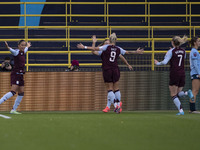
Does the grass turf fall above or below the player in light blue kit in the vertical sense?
below

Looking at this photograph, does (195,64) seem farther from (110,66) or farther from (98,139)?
(98,139)

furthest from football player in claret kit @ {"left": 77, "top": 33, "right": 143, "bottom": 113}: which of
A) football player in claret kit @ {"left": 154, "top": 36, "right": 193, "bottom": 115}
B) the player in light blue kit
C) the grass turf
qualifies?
the grass turf

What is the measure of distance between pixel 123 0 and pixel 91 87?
27.7 feet

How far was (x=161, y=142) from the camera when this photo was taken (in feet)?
15.5

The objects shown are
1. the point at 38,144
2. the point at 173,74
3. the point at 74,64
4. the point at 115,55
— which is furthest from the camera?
the point at 74,64

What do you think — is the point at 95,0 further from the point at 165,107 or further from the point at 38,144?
the point at 38,144

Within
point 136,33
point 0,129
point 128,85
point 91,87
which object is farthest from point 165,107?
point 0,129

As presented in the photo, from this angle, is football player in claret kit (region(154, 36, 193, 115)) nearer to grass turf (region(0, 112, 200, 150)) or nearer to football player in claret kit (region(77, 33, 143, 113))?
football player in claret kit (region(77, 33, 143, 113))

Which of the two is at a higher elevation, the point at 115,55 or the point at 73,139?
the point at 115,55

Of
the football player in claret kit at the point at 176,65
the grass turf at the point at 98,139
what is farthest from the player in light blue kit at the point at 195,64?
the grass turf at the point at 98,139

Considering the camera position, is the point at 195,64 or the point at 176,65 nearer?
the point at 176,65

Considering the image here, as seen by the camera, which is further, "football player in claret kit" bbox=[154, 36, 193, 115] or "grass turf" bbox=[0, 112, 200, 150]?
"football player in claret kit" bbox=[154, 36, 193, 115]

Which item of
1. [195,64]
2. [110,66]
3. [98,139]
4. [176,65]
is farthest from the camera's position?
[110,66]

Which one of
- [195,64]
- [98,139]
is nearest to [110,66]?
[195,64]
